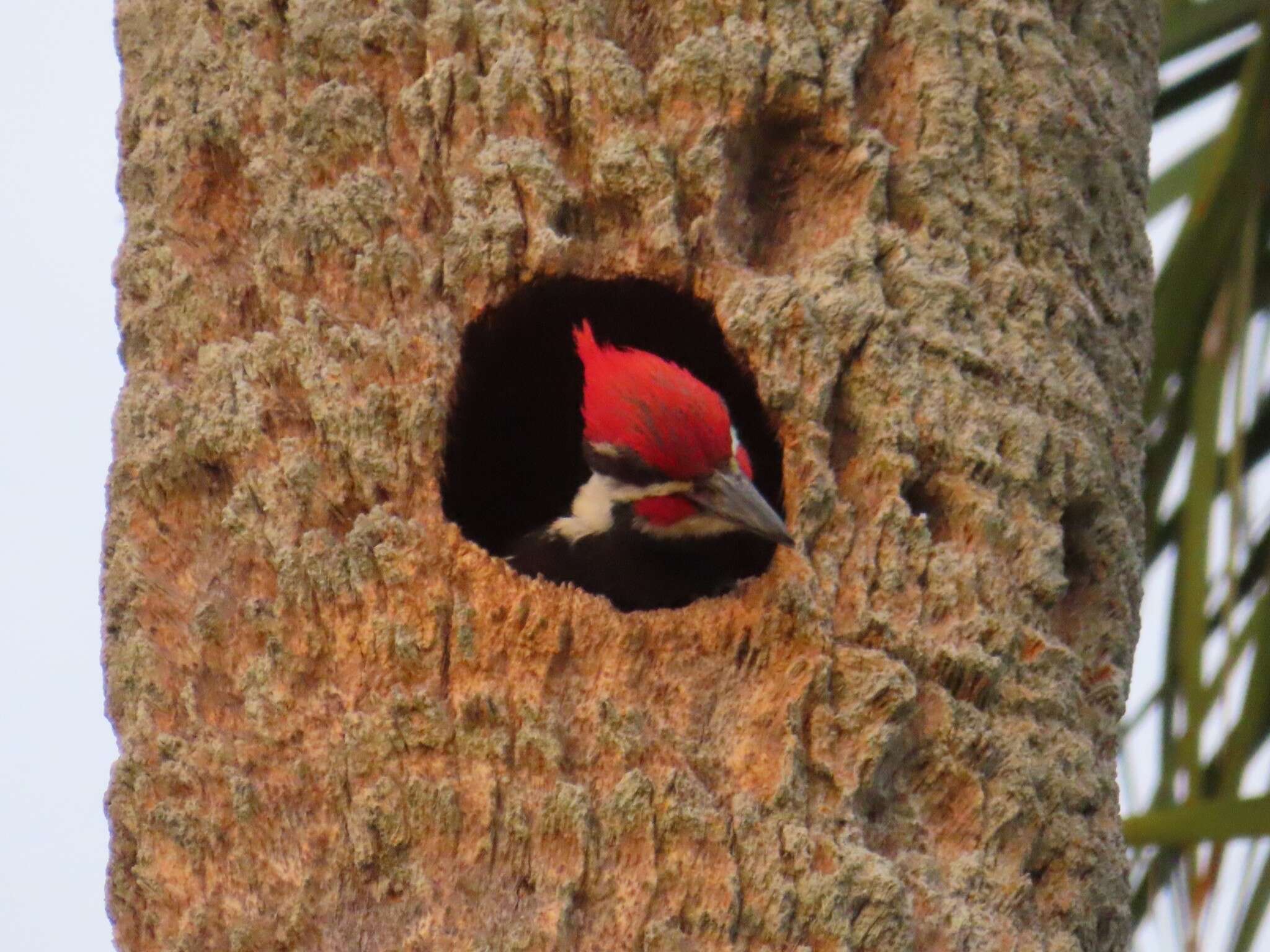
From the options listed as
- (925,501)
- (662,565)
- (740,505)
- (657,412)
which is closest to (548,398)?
(662,565)

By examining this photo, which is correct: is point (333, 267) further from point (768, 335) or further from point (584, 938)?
point (584, 938)

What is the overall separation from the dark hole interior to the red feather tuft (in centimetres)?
7

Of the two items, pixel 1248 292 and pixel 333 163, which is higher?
pixel 333 163

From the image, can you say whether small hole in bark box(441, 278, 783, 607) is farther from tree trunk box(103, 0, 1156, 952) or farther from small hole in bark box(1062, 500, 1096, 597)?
small hole in bark box(1062, 500, 1096, 597)

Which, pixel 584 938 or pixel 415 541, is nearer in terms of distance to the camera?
pixel 584 938

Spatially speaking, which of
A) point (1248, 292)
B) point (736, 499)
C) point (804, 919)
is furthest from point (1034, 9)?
point (804, 919)

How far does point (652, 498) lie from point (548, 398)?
557mm

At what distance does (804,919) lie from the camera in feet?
7.53

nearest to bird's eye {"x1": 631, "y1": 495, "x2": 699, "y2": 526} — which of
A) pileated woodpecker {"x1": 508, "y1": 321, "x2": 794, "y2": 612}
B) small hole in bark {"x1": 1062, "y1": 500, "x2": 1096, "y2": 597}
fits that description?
pileated woodpecker {"x1": 508, "y1": 321, "x2": 794, "y2": 612}

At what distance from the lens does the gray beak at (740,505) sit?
8.45ft

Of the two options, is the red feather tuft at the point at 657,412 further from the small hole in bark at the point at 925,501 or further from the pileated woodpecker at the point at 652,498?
the small hole in bark at the point at 925,501

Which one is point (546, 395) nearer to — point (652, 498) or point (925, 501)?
point (652, 498)

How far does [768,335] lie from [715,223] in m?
0.21

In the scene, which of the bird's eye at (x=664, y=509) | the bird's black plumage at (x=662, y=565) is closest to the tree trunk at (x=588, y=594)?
the bird's eye at (x=664, y=509)
